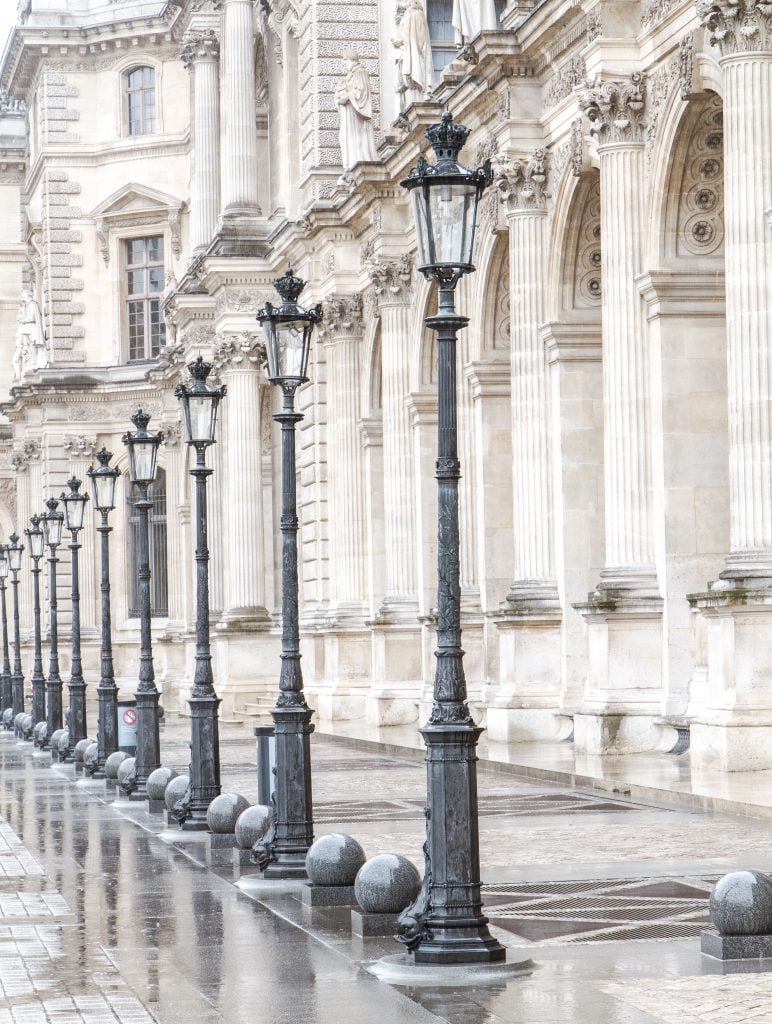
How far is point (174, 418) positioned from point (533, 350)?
30.8 meters

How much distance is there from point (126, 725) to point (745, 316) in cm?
1059

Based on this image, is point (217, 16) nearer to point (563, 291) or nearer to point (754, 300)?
point (563, 291)

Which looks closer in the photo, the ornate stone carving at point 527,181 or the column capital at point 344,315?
the ornate stone carving at point 527,181

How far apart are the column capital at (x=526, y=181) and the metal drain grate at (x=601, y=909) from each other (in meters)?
17.2

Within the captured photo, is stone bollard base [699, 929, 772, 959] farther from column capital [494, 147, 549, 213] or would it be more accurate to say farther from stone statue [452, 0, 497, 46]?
stone statue [452, 0, 497, 46]

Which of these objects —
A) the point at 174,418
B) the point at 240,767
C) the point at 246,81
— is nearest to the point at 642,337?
the point at 240,767

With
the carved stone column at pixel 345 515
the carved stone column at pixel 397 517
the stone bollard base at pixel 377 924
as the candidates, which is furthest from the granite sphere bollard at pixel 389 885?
the carved stone column at pixel 345 515

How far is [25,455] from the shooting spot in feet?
228

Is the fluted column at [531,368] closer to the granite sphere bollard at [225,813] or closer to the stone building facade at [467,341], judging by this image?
the stone building facade at [467,341]

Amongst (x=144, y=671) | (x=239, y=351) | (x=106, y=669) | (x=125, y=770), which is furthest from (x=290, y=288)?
(x=239, y=351)

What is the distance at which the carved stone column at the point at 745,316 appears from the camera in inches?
890

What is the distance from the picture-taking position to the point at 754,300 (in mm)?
22938

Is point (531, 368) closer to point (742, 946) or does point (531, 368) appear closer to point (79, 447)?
point (742, 946)

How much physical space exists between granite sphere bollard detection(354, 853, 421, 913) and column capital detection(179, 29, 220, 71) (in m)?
43.2
